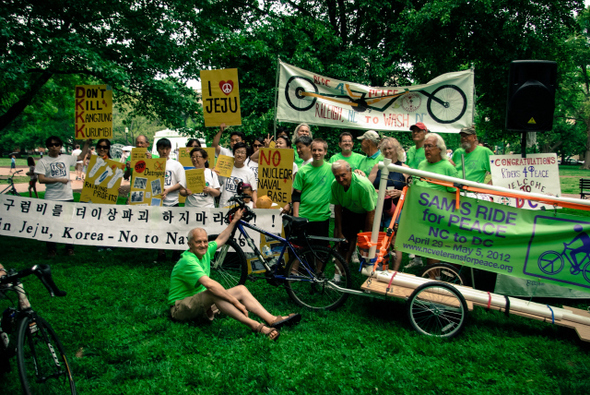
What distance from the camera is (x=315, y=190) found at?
18.4ft

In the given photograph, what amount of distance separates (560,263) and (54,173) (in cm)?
718

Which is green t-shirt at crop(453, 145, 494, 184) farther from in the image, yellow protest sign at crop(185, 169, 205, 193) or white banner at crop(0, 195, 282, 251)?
yellow protest sign at crop(185, 169, 205, 193)

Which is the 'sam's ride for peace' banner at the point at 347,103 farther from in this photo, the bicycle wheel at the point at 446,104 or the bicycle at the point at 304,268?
the bicycle at the point at 304,268

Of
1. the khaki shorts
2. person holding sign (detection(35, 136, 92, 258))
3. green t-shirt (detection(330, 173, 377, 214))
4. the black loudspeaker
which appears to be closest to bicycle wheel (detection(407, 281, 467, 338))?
green t-shirt (detection(330, 173, 377, 214))

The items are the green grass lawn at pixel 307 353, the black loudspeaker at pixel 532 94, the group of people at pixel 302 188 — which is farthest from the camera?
the black loudspeaker at pixel 532 94

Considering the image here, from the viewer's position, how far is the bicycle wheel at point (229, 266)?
546 cm

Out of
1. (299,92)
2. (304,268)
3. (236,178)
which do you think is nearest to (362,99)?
(299,92)

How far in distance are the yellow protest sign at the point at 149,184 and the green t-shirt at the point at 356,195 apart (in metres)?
2.93

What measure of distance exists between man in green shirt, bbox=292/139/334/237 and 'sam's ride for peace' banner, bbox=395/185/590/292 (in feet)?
4.02

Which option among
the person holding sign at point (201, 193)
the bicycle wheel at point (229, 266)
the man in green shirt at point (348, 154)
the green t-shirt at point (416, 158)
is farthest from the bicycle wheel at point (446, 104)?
the bicycle wheel at point (229, 266)

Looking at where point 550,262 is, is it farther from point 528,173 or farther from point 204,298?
point 204,298

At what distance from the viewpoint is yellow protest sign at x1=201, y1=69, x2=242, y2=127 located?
7035 millimetres

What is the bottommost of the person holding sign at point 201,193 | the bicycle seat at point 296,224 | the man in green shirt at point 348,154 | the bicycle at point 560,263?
the bicycle at point 560,263

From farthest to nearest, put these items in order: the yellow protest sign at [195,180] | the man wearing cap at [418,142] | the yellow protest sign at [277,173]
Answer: the man wearing cap at [418,142] → the yellow protest sign at [195,180] → the yellow protest sign at [277,173]
